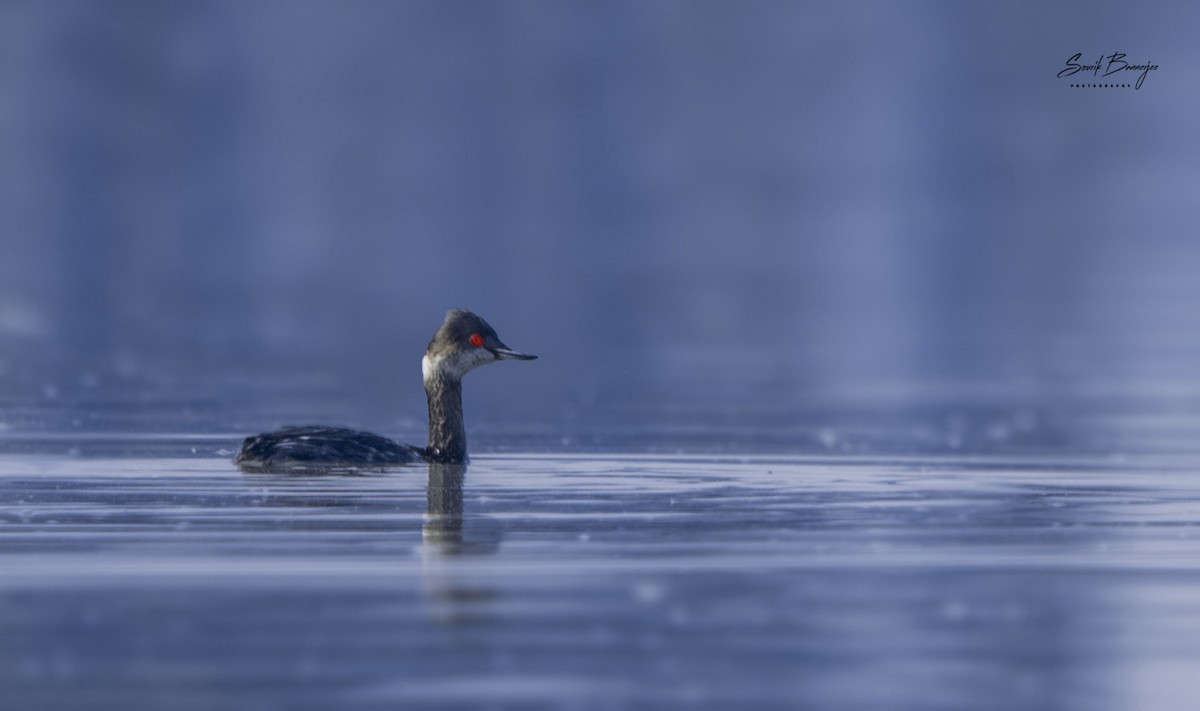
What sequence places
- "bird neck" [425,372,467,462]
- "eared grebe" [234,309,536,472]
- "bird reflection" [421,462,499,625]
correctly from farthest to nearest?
"bird neck" [425,372,467,462]
"eared grebe" [234,309,536,472]
"bird reflection" [421,462,499,625]

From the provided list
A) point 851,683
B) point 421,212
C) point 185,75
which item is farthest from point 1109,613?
point 185,75

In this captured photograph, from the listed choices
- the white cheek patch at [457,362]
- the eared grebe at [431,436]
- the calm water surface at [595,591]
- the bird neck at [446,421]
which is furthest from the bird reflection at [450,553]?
the white cheek patch at [457,362]

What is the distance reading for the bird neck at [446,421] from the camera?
59.8ft

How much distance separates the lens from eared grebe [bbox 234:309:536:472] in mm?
17109

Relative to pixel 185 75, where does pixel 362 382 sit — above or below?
below

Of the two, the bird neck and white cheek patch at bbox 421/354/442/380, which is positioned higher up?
white cheek patch at bbox 421/354/442/380

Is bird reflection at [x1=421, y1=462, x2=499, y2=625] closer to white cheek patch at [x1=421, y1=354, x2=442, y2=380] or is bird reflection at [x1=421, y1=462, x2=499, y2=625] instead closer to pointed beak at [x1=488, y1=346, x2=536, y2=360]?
pointed beak at [x1=488, y1=346, x2=536, y2=360]

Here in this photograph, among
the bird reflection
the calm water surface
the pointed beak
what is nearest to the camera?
the calm water surface

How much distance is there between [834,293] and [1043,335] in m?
29.7

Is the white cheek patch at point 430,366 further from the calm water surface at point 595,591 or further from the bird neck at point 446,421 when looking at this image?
the calm water surface at point 595,591

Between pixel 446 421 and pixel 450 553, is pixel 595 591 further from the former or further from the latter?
pixel 446 421

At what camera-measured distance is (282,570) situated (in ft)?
39.0

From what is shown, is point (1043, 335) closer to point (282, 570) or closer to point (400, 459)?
point (400, 459)

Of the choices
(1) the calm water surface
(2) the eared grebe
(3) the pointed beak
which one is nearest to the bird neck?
(2) the eared grebe
